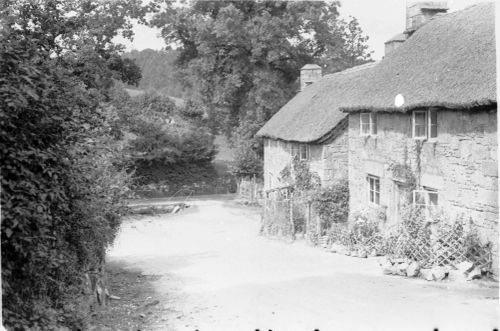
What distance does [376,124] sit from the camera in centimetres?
1812

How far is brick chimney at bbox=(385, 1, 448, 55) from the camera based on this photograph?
64.5ft

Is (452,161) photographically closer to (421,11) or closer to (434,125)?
(434,125)

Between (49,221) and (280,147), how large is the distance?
2018 cm

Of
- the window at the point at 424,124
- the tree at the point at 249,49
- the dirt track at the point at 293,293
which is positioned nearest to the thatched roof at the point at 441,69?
the window at the point at 424,124

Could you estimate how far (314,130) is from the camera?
22297 mm

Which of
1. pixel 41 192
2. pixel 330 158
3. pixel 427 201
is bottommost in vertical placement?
pixel 427 201

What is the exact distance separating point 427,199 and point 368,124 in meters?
4.32

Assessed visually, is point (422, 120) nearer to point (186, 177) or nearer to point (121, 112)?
point (121, 112)

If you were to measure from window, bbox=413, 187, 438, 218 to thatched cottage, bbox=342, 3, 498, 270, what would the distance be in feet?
0.08

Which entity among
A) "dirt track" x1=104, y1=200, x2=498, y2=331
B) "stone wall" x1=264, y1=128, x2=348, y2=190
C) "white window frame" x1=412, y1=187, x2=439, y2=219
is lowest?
"dirt track" x1=104, y1=200, x2=498, y2=331

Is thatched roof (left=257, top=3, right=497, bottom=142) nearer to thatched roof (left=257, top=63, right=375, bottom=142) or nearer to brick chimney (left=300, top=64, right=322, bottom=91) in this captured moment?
thatched roof (left=257, top=63, right=375, bottom=142)

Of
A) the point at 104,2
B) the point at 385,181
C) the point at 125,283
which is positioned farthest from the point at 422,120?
the point at 104,2

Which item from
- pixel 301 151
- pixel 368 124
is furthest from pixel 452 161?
pixel 301 151

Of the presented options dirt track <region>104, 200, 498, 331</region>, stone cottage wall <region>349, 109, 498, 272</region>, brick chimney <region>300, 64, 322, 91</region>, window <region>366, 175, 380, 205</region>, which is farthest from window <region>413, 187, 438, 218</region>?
brick chimney <region>300, 64, 322, 91</region>
